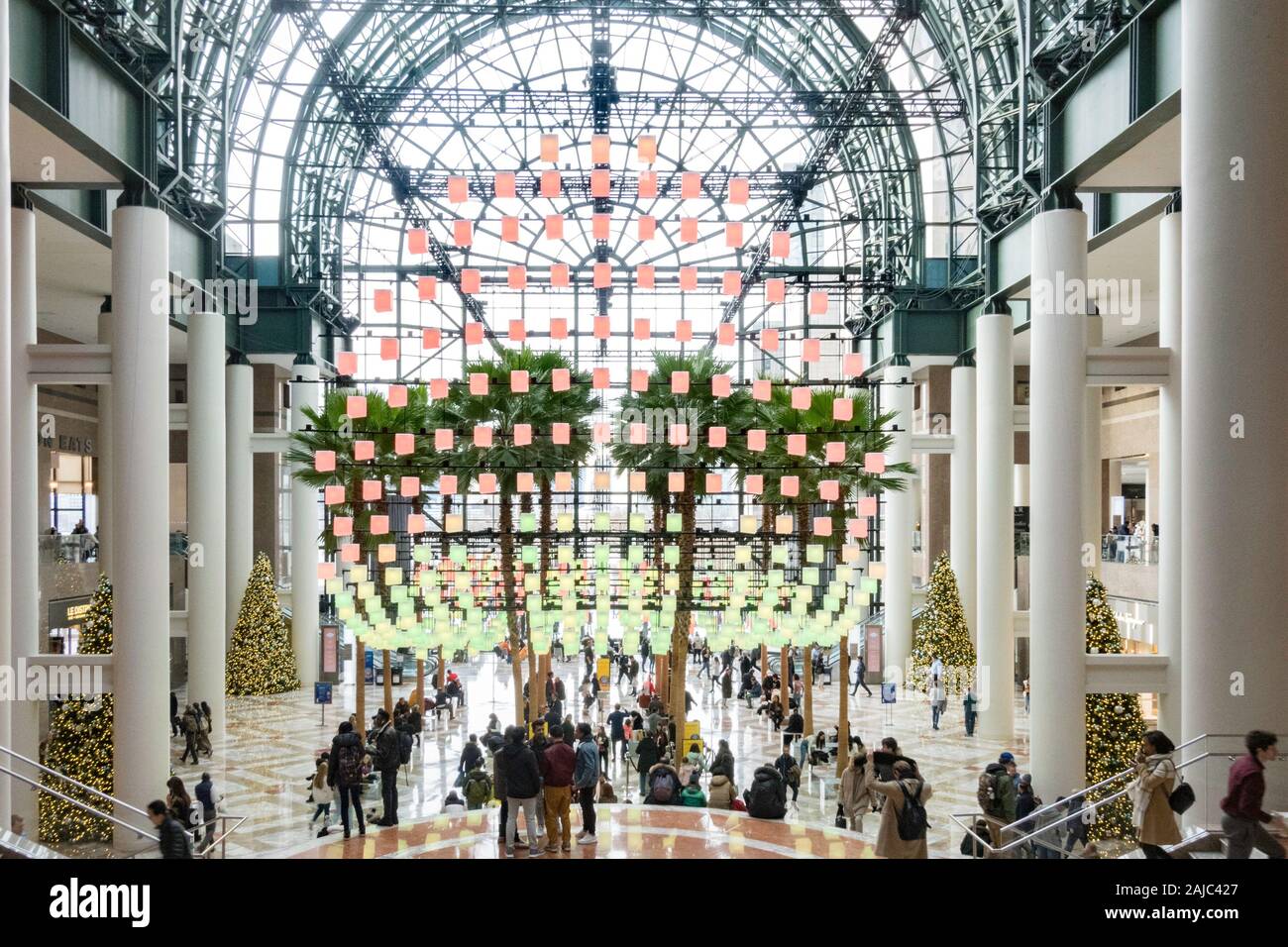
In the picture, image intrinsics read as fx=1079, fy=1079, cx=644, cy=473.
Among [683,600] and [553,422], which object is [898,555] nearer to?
[683,600]

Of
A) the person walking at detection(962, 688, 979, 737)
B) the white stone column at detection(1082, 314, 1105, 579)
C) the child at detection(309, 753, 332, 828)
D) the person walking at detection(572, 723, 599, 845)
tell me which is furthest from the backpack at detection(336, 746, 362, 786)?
the person walking at detection(962, 688, 979, 737)

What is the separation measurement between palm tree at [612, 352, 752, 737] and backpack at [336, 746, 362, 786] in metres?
8.34

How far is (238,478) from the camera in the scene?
24.8 meters

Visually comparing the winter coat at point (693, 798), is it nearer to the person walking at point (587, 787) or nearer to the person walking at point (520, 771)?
the person walking at point (587, 787)

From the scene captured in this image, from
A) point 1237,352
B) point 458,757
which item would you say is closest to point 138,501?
point 458,757

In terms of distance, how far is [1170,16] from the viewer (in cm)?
1184

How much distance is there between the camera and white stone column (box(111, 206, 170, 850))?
13578 mm

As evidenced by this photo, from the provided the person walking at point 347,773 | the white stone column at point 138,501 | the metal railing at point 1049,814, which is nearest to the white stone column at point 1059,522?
the metal railing at point 1049,814

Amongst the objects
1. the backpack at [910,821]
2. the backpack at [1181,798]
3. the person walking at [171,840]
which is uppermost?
the backpack at [1181,798]

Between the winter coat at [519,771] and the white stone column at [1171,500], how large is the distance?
8.57m

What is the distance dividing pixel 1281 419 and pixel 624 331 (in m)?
27.4

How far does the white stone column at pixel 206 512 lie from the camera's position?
20016 millimetres

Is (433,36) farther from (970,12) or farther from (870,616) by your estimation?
(870,616)

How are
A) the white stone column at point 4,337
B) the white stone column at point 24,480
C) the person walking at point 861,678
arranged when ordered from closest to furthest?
1. the white stone column at point 4,337
2. the white stone column at point 24,480
3. the person walking at point 861,678
